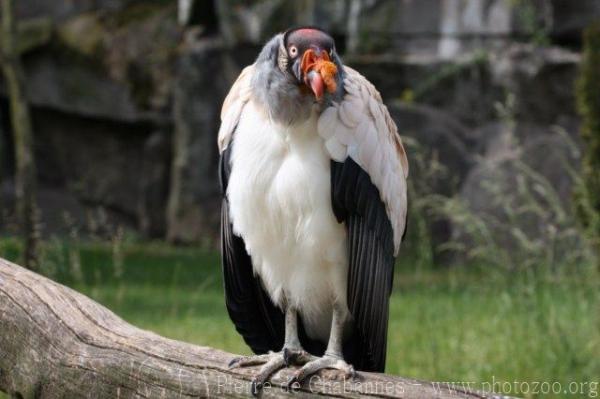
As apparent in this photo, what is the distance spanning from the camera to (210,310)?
8.04m

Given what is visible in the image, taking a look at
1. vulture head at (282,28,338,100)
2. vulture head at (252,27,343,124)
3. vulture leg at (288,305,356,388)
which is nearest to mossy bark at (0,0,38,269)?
vulture leg at (288,305,356,388)

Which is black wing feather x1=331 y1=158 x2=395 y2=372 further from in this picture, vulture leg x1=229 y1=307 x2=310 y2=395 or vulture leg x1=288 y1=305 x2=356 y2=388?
vulture leg x1=229 y1=307 x2=310 y2=395

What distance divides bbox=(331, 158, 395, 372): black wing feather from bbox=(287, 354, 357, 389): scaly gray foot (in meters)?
0.22

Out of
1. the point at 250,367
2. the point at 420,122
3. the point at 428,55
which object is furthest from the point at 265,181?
the point at 428,55

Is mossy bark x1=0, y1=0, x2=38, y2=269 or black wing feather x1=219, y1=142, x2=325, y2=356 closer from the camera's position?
black wing feather x1=219, y1=142, x2=325, y2=356

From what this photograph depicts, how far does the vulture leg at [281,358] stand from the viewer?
2.92 m

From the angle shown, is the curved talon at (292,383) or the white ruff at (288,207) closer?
the curved talon at (292,383)

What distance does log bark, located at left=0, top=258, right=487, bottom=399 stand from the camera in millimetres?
2811

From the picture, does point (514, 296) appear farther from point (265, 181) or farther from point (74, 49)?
point (74, 49)

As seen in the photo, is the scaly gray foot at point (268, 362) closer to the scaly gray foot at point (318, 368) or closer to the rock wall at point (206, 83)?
the scaly gray foot at point (318, 368)

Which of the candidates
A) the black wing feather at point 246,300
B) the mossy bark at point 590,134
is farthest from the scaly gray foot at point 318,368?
the mossy bark at point 590,134

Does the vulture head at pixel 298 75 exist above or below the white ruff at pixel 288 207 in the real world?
above

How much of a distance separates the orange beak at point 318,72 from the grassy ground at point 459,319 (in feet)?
5.71

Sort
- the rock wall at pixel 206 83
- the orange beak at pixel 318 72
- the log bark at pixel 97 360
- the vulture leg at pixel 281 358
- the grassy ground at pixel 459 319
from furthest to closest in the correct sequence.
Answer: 1. the rock wall at pixel 206 83
2. the grassy ground at pixel 459 319
3. the orange beak at pixel 318 72
4. the vulture leg at pixel 281 358
5. the log bark at pixel 97 360
